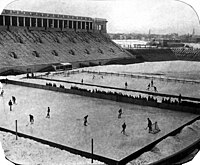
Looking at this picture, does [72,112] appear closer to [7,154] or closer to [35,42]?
[7,154]

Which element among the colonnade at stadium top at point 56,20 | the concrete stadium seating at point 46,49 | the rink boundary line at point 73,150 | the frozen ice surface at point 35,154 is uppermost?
the colonnade at stadium top at point 56,20

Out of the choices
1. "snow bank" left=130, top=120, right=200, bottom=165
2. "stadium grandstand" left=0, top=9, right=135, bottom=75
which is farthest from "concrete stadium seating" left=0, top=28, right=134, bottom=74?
"snow bank" left=130, top=120, right=200, bottom=165

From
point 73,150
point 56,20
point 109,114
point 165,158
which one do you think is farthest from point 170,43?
point 56,20

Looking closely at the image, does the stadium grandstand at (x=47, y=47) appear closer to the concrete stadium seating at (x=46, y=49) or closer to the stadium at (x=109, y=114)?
the concrete stadium seating at (x=46, y=49)

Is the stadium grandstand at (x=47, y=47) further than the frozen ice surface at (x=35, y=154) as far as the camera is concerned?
Yes

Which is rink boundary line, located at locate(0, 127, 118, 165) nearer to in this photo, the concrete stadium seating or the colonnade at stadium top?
the colonnade at stadium top

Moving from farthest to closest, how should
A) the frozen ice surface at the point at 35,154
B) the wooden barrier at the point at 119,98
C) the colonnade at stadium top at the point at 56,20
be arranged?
the colonnade at stadium top at the point at 56,20 < the wooden barrier at the point at 119,98 < the frozen ice surface at the point at 35,154

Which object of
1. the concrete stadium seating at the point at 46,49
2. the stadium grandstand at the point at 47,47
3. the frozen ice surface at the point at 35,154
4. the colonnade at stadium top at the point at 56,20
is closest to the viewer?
the frozen ice surface at the point at 35,154

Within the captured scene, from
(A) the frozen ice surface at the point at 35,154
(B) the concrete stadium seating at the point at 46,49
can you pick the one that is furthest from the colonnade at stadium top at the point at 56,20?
(A) the frozen ice surface at the point at 35,154

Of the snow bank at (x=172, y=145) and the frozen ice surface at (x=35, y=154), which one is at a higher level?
the snow bank at (x=172, y=145)

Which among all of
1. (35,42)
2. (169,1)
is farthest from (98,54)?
(169,1)
